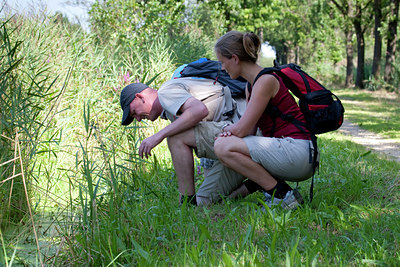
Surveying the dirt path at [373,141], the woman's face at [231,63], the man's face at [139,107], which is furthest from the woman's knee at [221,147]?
the dirt path at [373,141]

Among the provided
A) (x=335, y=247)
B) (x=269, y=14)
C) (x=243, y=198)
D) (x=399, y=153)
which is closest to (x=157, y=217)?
(x=243, y=198)

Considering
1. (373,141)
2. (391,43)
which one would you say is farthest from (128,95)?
(391,43)

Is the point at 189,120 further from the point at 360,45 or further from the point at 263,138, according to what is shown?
the point at 360,45

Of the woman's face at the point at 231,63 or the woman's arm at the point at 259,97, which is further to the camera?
the woman's face at the point at 231,63

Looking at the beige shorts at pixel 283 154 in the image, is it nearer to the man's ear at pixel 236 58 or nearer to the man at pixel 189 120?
the man at pixel 189 120

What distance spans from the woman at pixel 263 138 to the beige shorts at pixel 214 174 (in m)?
0.17

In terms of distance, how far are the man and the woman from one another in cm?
24

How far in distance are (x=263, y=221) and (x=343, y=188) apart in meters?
1.09

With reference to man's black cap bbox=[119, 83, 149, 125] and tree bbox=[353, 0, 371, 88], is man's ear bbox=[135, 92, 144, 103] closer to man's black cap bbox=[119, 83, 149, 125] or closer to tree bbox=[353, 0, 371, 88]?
man's black cap bbox=[119, 83, 149, 125]

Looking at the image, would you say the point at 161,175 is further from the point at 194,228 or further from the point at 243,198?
the point at 194,228

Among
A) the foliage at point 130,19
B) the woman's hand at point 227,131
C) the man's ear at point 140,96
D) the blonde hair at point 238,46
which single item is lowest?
the woman's hand at point 227,131

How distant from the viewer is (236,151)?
321cm

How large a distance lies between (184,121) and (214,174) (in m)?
0.59

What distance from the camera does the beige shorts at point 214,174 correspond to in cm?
347
